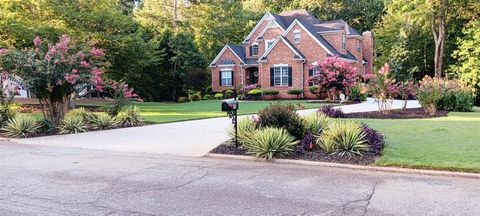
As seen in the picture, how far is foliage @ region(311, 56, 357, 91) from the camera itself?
2680 cm

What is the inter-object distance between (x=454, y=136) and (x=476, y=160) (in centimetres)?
326

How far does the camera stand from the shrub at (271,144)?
8609 mm

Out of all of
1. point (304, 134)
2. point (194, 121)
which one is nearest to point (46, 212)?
point (304, 134)

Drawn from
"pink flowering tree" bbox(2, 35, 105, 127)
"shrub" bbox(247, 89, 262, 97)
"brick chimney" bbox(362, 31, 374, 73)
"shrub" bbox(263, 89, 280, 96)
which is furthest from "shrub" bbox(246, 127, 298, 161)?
"brick chimney" bbox(362, 31, 374, 73)

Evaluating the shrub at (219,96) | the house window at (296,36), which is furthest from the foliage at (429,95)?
the shrub at (219,96)

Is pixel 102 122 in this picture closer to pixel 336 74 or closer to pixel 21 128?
pixel 21 128

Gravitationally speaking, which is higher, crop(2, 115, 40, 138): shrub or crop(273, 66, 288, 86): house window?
crop(273, 66, 288, 86): house window

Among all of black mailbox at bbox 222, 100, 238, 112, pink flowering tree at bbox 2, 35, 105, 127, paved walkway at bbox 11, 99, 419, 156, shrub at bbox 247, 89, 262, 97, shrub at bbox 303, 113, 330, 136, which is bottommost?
paved walkway at bbox 11, 99, 419, 156

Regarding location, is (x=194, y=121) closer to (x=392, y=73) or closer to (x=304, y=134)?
(x=304, y=134)

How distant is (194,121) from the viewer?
16.3 metres

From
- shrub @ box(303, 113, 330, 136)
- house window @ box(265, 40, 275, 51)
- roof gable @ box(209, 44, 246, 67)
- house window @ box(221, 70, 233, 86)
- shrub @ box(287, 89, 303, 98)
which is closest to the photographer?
shrub @ box(303, 113, 330, 136)

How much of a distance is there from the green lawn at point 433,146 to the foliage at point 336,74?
→ 13.5m

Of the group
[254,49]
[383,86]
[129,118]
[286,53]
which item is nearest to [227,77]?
[254,49]

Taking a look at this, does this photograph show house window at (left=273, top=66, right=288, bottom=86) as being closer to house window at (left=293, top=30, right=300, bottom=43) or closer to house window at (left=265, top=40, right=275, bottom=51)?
house window at (left=293, top=30, right=300, bottom=43)
